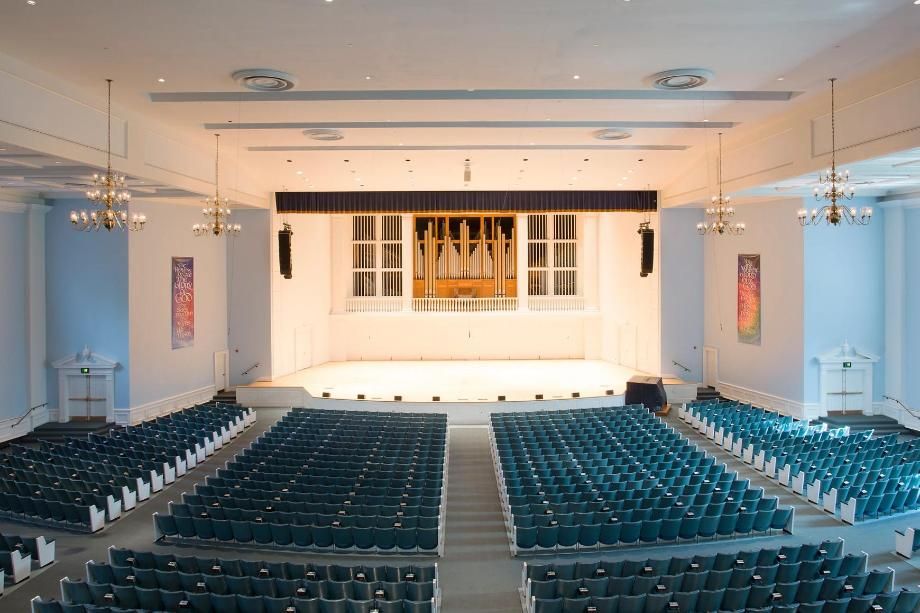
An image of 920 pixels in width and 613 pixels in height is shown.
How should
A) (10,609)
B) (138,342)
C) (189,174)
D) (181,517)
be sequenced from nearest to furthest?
(10,609) < (181,517) < (189,174) < (138,342)

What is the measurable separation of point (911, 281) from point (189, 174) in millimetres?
18541

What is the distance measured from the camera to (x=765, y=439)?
1420 centimetres

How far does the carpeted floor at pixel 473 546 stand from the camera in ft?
26.9

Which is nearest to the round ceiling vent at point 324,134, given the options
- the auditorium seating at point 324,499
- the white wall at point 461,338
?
the auditorium seating at point 324,499

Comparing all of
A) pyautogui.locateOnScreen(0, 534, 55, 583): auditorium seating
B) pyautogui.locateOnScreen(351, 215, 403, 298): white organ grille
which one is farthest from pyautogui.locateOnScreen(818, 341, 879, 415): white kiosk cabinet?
pyautogui.locateOnScreen(0, 534, 55, 583): auditorium seating

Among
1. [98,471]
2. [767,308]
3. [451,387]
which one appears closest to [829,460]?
[767,308]

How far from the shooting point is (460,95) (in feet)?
40.8

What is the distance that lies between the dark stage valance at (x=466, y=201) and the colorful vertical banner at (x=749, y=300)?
145 inches

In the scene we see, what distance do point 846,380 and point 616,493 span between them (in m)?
10.8

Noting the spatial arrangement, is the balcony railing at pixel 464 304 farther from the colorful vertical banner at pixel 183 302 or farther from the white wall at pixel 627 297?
the colorful vertical banner at pixel 183 302

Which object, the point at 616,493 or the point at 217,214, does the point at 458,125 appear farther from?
the point at 616,493

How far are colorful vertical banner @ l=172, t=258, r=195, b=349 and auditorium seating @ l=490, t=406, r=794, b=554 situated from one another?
1045 centimetres

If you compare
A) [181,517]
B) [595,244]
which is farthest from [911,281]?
[181,517]

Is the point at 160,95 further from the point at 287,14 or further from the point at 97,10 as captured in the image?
the point at 287,14
